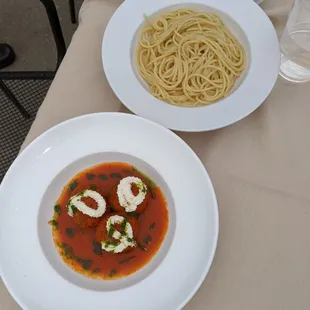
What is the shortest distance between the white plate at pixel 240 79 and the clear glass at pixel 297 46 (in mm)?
40

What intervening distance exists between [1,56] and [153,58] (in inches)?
46.3

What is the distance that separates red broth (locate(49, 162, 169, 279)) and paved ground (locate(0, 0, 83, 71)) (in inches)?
50.5

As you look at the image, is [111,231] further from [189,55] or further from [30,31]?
[30,31]

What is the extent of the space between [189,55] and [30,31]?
133 centimetres

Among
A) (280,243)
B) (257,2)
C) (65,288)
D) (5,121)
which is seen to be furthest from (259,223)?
(5,121)

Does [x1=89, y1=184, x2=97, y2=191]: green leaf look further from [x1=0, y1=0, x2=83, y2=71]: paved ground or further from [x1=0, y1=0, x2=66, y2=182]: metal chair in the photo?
[x1=0, y1=0, x2=83, y2=71]: paved ground

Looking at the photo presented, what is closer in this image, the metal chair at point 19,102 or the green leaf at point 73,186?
the green leaf at point 73,186

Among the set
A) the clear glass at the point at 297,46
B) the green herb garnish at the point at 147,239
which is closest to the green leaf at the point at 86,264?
the green herb garnish at the point at 147,239

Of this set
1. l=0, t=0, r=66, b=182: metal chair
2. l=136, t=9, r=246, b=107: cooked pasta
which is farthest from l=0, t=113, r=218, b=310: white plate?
l=0, t=0, r=66, b=182: metal chair

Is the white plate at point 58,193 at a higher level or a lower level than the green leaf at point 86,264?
higher

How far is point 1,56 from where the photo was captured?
6.31 feet

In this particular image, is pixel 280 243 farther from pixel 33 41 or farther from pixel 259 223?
pixel 33 41

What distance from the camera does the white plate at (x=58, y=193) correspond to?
0.74 m

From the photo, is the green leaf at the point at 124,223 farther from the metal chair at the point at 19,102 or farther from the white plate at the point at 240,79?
the metal chair at the point at 19,102
